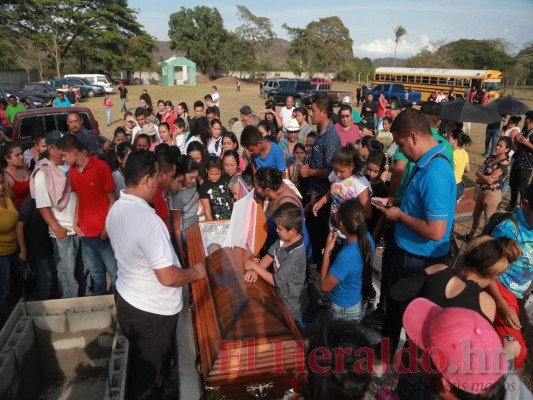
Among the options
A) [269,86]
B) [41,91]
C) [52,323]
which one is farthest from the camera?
[269,86]

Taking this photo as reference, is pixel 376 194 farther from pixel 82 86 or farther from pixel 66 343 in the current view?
pixel 82 86

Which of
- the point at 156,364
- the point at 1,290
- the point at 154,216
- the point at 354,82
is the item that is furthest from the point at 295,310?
the point at 354,82

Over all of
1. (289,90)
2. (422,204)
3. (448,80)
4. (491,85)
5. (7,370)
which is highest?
(448,80)

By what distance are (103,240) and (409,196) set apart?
2610 millimetres

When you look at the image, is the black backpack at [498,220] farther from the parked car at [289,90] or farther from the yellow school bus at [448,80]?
the yellow school bus at [448,80]

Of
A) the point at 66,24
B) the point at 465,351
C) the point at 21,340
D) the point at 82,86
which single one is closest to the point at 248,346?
the point at 465,351

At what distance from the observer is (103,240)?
137 inches

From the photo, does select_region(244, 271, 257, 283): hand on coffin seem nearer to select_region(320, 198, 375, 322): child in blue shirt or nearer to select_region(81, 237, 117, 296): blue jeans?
select_region(320, 198, 375, 322): child in blue shirt

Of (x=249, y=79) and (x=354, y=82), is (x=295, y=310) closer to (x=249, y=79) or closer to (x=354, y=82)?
(x=354, y=82)

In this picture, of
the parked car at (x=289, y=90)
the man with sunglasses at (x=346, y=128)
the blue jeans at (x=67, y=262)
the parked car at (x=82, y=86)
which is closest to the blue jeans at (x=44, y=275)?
the blue jeans at (x=67, y=262)

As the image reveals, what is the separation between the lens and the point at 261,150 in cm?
427

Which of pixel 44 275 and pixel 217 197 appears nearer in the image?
pixel 44 275

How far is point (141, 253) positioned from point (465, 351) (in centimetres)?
161

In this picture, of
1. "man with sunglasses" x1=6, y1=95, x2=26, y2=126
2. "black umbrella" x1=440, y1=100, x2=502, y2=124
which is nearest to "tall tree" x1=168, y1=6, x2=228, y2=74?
"man with sunglasses" x1=6, y1=95, x2=26, y2=126
